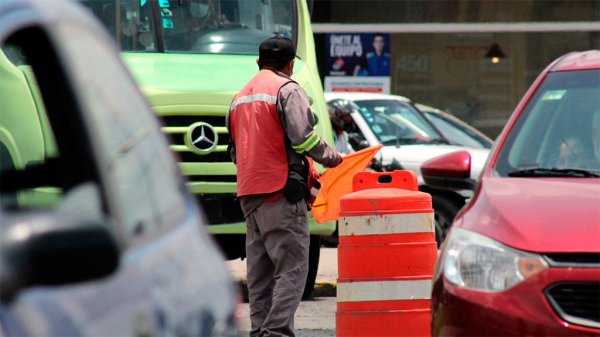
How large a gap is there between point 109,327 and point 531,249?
247 centimetres

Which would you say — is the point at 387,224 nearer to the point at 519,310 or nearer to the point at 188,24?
the point at 519,310

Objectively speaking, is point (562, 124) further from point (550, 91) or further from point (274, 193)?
point (274, 193)

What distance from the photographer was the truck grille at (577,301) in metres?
4.54

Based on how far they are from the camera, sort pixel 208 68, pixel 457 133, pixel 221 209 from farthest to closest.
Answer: pixel 457 133
pixel 208 68
pixel 221 209

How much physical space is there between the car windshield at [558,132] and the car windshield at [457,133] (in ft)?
31.2

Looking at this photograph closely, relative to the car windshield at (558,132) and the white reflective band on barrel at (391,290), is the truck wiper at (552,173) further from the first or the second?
the white reflective band on barrel at (391,290)

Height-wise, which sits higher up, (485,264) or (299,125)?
(485,264)

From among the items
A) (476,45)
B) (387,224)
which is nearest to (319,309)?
(387,224)

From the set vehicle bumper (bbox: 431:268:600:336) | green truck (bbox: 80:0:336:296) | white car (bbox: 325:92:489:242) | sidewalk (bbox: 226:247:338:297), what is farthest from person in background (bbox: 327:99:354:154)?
vehicle bumper (bbox: 431:268:600:336)

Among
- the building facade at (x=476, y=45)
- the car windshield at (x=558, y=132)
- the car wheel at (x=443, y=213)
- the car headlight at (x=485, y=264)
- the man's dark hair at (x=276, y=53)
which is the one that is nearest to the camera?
the car headlight at (x=485, y=264)

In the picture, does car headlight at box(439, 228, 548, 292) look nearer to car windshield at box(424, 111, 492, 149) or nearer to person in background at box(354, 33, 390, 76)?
car windshield at box(424, 111, 492, 149)

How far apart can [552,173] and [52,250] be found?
11.7 ft

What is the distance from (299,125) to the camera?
7.64m

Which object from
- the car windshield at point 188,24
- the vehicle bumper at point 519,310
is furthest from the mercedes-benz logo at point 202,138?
the vehicle bumper at point 519,310
